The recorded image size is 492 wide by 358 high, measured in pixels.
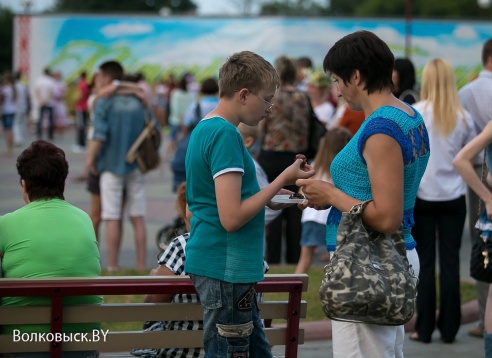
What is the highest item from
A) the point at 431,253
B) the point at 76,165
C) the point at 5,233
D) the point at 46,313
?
the point at 5,233

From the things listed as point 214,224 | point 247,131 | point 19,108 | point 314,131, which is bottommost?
point 19,108

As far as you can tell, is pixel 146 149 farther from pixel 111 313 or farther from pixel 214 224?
pixel 214 224

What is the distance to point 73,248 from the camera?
13.6 feet

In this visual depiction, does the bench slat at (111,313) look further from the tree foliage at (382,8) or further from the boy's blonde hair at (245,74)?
the tree foliage at (382,8)

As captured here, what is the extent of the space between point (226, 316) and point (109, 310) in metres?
0.73

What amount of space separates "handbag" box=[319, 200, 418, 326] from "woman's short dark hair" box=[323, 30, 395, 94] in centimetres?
49

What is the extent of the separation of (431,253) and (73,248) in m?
3.25

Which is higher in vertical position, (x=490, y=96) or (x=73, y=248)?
(x=490, y=96)

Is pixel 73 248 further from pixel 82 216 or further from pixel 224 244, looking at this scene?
pixel 224 244

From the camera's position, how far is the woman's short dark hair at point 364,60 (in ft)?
11.0

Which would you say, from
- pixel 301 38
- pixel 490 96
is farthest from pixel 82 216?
pixel 301 38

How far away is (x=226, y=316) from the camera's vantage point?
11.4 ft

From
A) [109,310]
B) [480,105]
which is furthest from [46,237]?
[480,105]

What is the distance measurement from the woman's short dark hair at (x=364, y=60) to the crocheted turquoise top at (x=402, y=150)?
13 cm
